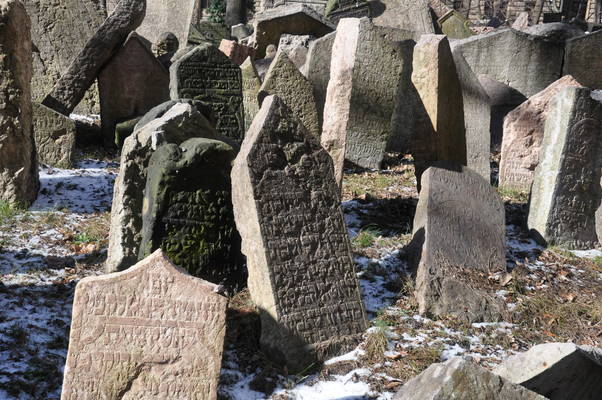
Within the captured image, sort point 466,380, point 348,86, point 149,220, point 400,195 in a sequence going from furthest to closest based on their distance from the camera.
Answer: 1. point 400,195
2. point 348,86
3. point 149,220
4. point 466,380

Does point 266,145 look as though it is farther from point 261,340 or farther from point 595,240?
point 595,240

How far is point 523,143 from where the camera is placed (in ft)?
24.5

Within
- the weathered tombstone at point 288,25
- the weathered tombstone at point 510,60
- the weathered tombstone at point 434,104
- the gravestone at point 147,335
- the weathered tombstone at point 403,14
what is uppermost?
the weathered tombstone at point 403,14

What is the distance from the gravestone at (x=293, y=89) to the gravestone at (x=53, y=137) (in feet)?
7.55

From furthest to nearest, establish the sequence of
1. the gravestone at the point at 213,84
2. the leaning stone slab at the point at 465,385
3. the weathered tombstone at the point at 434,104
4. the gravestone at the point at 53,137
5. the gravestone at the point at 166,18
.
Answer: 1. the gravestone at the point at 166,18
2. the gravestone at the point at 213,84
3. the gravestone at the point at 53,137
4. the weathered tombstone at the point at 434,104
5. the leaning stone slab at the point at 465,385

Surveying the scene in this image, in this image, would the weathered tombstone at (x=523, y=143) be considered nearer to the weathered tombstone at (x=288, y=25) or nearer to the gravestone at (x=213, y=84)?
the gravestone at (x=213, y=84)

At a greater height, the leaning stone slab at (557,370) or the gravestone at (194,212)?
the gravestone at (194,212)

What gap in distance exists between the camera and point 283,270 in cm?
402

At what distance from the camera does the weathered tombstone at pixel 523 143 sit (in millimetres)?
7375

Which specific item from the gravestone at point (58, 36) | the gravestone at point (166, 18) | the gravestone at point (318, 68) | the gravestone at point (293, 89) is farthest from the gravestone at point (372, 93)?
the gravestone at point (166, 18)

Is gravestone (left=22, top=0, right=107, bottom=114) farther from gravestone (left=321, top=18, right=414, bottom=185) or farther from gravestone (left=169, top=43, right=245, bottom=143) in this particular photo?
gravestone (left=321, top=18, right=414, bottom=185)

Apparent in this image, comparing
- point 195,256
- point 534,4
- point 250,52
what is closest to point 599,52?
point 250,52

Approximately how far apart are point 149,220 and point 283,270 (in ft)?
3.17

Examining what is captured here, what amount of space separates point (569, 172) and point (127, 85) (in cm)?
519
